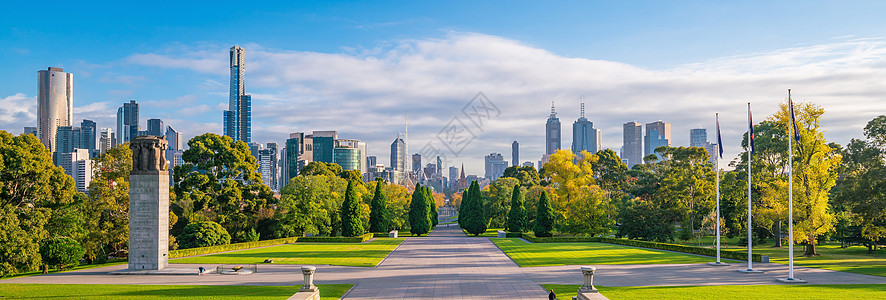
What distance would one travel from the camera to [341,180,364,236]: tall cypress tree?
6312 centimetres

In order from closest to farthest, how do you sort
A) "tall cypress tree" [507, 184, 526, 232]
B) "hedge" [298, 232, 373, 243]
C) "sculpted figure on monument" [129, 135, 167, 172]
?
"sculpted figure on monument" [129, 135, 167, 172]
"hedge" [298, 232, 373, 243]
"tall cypress tree" [507, 184, 526, 232]

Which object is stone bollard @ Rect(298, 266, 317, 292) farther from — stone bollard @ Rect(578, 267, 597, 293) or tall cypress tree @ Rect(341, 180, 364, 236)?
tall cypress tree @ Rect(341, 180, 364, 236)

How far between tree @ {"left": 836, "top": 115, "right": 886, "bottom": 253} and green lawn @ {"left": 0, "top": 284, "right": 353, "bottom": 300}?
36584 millimetres

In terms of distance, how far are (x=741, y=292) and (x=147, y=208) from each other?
31.9m

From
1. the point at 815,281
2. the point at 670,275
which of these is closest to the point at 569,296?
the point at 670,275

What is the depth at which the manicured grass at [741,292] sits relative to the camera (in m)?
23.1

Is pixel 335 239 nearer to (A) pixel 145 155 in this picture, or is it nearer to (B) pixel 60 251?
(A) pixel 145 155

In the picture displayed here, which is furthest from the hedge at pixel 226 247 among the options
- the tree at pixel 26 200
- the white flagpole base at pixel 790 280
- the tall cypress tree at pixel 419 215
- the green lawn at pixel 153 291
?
the white flagpole base at pixel 790 280

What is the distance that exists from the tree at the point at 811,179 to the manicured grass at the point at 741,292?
14.9m

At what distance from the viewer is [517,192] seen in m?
71.4

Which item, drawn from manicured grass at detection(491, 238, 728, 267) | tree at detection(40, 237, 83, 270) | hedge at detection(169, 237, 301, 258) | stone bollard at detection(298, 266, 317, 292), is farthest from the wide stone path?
tree at detection(40, 237, 83, 270)

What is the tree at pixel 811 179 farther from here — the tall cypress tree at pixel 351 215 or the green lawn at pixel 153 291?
the tall cypress tree at pixel 351 215

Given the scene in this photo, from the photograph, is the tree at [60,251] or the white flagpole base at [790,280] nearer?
the white flagpole base at [790,280]

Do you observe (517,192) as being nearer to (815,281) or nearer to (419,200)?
(419,200)
